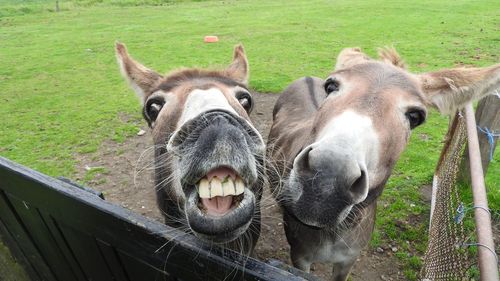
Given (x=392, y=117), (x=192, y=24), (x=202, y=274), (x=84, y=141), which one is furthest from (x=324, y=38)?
(x=202, y=274)

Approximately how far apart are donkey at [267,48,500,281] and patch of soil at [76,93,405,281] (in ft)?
1.70

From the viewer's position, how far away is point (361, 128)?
193 centimetres

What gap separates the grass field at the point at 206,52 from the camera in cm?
623

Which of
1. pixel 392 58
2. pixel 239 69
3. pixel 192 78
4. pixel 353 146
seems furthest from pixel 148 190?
pixel 353 146

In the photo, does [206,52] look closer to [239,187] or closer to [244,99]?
[244,99]

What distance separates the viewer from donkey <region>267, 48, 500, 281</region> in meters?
1.81

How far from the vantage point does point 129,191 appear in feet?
18.1

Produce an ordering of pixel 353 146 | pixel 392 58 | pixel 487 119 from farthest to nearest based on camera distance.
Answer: pixel 487 119 < pixel 392 58 < pixel 353 146

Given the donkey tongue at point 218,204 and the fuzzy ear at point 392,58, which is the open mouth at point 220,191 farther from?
the fuzzy ear at point 392,58

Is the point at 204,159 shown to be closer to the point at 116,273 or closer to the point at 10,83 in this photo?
the point at 116,273

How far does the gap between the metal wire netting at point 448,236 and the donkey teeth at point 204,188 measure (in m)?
1.79

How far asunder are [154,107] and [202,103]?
733 mm

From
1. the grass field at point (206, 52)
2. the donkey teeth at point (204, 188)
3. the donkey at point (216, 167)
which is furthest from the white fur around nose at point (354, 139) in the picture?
the grass field at point (206, 52)

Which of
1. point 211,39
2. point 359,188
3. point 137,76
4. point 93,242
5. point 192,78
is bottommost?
point 211,39
